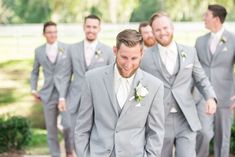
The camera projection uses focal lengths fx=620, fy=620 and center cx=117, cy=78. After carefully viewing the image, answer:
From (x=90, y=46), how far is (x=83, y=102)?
3.56 metres

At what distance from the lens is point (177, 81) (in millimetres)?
5848

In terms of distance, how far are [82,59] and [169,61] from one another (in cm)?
219

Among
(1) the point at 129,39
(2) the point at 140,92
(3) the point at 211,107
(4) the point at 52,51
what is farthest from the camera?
(4) the point at 52,51

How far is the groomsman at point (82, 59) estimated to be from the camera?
309 inches

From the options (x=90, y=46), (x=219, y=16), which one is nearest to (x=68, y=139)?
(x=90, y=46)

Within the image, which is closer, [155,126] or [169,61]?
[155,126]

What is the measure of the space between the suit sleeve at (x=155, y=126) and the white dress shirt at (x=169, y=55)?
1.37 meters

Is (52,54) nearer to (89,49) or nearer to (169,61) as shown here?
(89,49)

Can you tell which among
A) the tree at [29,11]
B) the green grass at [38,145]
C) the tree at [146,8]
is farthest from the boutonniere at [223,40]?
the tree at [29,11]

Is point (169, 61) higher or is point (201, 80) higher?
point (169, 61)

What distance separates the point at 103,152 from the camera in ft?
14.8

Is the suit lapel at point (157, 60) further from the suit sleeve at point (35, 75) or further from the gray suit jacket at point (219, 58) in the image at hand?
the suit sleeve at point (35, 75)

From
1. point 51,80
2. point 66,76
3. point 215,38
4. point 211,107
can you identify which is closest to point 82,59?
point 66,76

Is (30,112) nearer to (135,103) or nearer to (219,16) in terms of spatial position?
(219,16)
